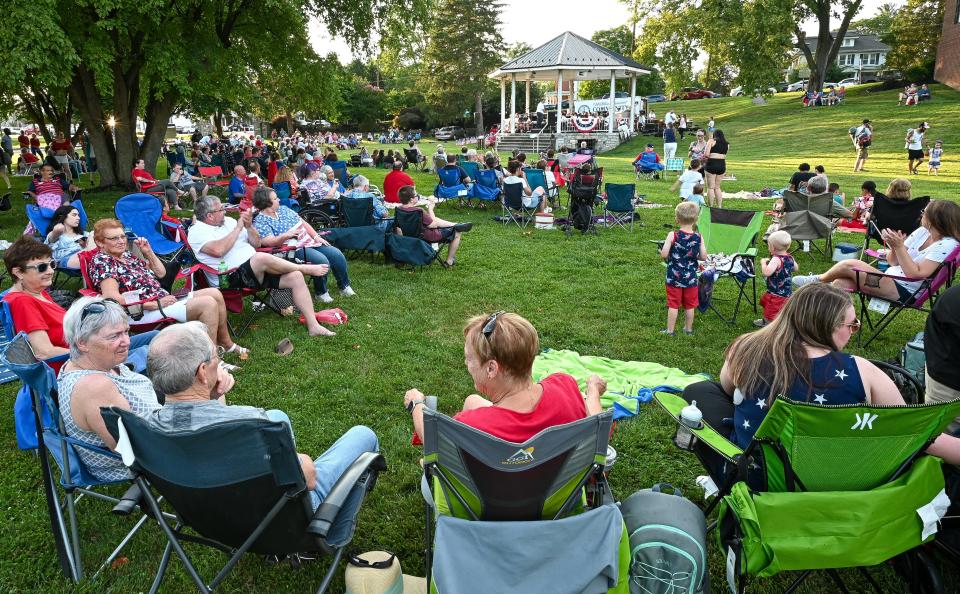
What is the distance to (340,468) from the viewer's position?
271cm

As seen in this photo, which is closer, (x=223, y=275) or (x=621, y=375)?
(x=621, y=375)

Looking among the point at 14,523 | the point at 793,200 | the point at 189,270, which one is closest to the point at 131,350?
the point at 14,523

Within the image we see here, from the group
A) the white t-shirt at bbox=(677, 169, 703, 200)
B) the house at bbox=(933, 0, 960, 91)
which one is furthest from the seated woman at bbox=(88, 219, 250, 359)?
the house at bbox=(933, 0, 960, 91)

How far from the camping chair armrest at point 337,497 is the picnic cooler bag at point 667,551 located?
3.56 feet

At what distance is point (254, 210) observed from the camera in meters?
6.56

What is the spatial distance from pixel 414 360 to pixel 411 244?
10.0 feet

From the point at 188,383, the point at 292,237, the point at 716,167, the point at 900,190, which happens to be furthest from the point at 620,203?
the point at 188,383

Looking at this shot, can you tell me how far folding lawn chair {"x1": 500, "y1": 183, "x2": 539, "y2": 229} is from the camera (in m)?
10.8

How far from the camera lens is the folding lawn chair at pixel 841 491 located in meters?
2.05

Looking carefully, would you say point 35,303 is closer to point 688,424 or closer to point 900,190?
point 688,424

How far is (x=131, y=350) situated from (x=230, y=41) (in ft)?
47.6

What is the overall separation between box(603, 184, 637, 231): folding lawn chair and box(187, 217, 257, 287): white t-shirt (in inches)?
246

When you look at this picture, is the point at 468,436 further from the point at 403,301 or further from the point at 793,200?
the point at 793,200

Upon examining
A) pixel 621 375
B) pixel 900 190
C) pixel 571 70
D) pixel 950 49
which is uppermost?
pixel 950 49
